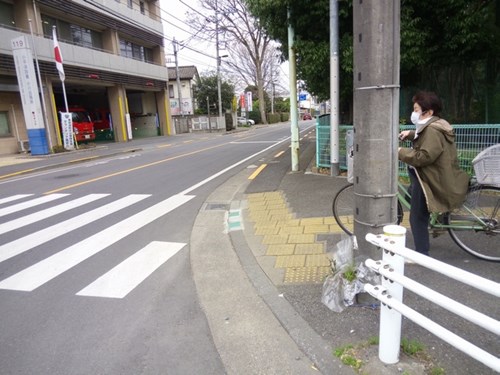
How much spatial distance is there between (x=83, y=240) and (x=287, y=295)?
11.3ft

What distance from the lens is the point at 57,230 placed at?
5973 mm

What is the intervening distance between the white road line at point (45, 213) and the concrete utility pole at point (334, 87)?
519 cm

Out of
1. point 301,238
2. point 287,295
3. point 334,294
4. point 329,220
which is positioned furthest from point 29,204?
point 334,294

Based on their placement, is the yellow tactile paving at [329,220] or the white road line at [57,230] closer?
the white road line at [57,230]

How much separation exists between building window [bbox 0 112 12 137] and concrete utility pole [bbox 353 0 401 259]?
2245 cm

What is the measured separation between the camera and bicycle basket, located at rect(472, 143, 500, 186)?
3.67 metres

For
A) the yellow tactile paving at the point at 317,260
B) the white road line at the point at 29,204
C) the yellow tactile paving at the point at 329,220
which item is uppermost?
the white road line at the point at 29,204

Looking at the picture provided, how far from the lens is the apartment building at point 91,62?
65.9ft

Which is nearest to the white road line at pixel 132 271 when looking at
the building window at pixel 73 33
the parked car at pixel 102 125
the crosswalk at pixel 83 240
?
the crosswalk at pixel 83 240

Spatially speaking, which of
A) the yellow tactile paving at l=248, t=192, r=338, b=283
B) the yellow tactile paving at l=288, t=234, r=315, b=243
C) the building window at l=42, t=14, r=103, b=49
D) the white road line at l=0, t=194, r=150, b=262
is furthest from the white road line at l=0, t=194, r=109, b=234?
the building window at l=42, t=14, r=103, b=49

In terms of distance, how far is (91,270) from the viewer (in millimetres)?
4418

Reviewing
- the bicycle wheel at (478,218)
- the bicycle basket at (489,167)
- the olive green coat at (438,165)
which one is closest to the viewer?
the olive green coat at (438,165)

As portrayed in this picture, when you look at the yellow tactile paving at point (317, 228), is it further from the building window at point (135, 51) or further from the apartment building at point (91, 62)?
the building window at point (135, 51)

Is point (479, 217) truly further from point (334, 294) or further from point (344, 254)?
point (334, 294)
